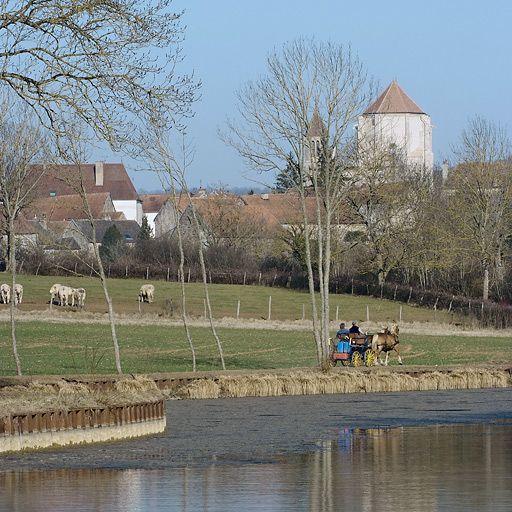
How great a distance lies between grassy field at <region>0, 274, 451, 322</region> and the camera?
7906 centimetres

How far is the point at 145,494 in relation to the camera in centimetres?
1789

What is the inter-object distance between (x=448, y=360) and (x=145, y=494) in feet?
115

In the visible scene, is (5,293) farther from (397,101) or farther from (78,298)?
(397,101)

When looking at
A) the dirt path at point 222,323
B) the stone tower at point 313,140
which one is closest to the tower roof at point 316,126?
the stone tower at point 313,140

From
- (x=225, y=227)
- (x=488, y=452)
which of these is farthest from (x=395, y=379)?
(x=225, y=227)

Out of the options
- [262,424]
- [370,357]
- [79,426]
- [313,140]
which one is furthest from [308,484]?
[370,357]

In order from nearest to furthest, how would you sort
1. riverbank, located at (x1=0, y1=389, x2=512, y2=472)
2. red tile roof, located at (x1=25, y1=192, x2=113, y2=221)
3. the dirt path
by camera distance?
riverbank, located at (x1=0, y1=389, x2=512, y2=472) < the dirt path < red tile roof, located at (x1=25, y1=192, x2=113, y2=221)

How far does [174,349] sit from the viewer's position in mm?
54750

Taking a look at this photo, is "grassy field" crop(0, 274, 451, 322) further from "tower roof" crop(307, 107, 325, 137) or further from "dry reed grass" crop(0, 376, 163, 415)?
"dry reed grass" crop(0, 376, 163, 415)

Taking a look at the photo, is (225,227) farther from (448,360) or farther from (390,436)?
(390,436)

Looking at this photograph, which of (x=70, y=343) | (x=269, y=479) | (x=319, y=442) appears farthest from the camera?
(x=70, y=343)

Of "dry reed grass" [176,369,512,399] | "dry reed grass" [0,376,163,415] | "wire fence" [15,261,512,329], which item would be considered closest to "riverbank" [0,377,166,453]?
"dry reed grass" [0,376,163,415]

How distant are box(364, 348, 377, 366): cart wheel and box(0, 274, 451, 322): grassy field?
1164 inches

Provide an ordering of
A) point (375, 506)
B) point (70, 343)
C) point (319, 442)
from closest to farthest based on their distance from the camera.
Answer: point (375, 506), point (319, 442), point (70, 343)
